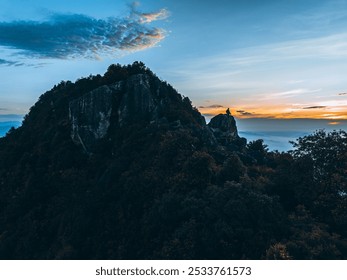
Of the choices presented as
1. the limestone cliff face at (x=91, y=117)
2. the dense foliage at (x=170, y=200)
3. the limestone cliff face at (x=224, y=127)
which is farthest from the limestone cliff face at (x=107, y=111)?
the limestone cliff face at (x=224, y=127)

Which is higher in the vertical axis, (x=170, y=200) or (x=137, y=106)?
(x=137, y=106)

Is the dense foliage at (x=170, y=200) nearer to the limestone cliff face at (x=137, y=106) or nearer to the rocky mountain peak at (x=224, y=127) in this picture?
the limestone cliff face at (x=137, y=106)

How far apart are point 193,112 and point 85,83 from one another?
25489 mm

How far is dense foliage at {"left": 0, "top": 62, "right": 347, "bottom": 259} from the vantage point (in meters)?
23.9

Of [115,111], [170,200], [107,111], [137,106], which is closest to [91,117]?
[107,111]

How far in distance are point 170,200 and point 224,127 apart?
3775 centimetres

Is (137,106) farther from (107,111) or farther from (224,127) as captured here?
(224,127)

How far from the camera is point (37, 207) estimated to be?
3975 centimetres

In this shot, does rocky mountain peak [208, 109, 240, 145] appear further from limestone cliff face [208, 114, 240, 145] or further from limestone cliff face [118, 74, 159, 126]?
limestone cliff face [118, 74, 159, 126]

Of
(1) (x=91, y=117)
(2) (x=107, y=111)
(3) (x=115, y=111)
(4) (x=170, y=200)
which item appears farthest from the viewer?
(3) (x=115, y=111)

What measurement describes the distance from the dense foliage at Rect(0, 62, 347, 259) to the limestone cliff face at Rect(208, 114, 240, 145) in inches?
405

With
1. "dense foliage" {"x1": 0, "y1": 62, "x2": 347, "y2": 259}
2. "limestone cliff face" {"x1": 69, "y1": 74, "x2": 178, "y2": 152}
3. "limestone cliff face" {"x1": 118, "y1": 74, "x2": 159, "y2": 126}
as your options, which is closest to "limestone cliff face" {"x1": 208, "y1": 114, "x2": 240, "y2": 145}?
"dense foliage" {"x1": 0, "y1": 62, "x2": 347, "y2": 259}

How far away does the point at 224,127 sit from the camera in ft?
205

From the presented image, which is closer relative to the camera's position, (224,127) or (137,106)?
(137,106)
